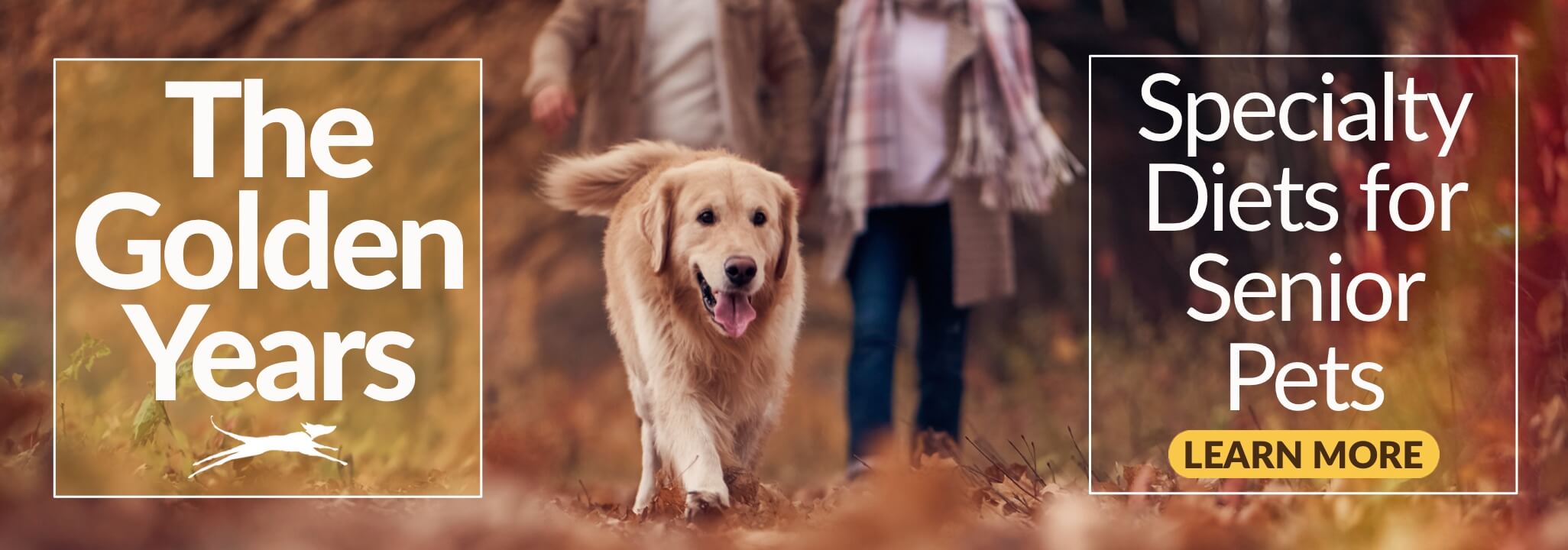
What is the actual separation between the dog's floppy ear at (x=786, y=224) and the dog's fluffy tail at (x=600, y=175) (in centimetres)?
26

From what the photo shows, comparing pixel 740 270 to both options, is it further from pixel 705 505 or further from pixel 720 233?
pixel 705 505

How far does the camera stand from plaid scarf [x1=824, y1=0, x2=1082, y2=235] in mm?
3762

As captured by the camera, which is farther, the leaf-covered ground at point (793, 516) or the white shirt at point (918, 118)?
the white shirt at point (918, 118)

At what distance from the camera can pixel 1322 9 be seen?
3740 mm

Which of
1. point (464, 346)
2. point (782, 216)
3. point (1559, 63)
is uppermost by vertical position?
point (1559, 63)

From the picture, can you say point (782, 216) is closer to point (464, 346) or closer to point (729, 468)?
point (729, 468)

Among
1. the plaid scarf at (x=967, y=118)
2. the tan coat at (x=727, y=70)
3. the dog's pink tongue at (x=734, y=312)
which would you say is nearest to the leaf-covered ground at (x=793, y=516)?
the dog's pink tongue at (x=734, y=312)

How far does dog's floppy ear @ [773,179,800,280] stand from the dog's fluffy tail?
262 millimetres

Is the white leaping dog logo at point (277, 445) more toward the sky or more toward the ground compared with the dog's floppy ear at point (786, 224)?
more toward the ground

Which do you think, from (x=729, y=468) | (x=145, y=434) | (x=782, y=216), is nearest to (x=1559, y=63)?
(x=782, y=216)

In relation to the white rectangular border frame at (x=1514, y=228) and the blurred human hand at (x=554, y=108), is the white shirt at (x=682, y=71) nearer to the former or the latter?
the blurred human hand at (x=554, y=108)

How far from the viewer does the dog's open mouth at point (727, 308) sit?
11.4 ft

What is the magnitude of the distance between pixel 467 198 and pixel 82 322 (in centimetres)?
98

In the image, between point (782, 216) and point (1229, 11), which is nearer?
point (782, 216)
